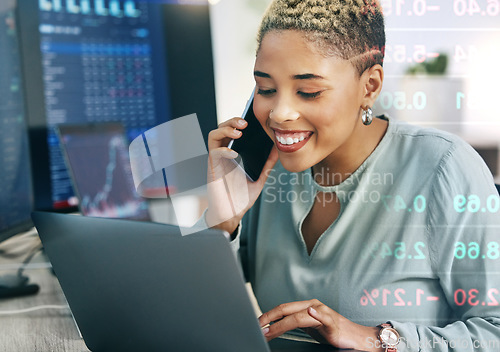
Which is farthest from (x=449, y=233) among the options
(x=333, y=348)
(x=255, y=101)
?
(x=255, y=101)

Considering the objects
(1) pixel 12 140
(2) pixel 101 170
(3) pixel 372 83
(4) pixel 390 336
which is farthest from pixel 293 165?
(1) pixel 12 140

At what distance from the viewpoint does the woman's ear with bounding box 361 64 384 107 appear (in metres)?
0.59

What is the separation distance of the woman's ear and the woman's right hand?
0.57 feet

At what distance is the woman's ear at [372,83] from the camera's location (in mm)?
592

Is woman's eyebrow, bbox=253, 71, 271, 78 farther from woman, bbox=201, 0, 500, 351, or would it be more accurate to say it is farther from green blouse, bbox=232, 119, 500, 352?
green blouse, bbox=232, 119, 500, 352

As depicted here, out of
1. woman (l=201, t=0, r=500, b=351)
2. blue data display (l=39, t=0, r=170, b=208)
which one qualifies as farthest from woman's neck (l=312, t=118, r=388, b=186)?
blue data display (l=39, t=0, r=170, b=208)

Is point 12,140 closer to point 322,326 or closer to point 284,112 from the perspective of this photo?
point 284,112

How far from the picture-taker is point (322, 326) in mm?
582

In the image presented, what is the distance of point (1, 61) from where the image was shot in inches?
35.2

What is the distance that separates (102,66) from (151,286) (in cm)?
66

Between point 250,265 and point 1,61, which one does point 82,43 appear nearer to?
point 1,61

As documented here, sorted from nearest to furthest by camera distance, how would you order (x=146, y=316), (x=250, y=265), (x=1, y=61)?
(x=146, y=316) → (x=250, y=265) → (x=1, y=61)

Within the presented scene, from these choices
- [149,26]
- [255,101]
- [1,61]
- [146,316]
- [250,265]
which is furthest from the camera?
[149,26]

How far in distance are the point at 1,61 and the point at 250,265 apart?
2.11ft
